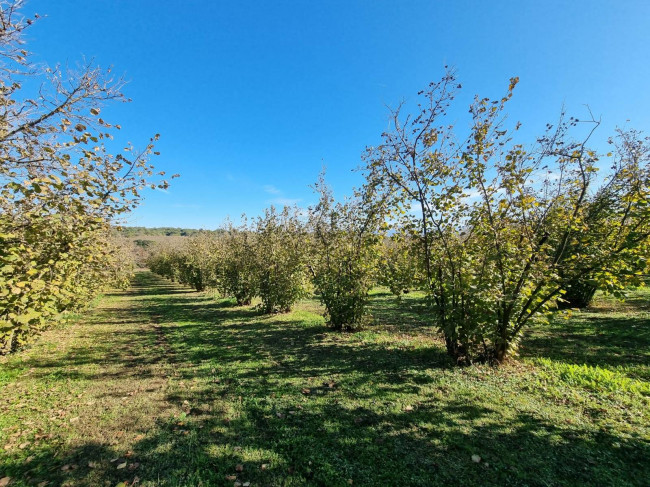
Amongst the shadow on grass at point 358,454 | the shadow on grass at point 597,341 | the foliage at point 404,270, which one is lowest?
the shadow on grass at point 358,454

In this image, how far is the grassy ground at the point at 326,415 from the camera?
3291mm

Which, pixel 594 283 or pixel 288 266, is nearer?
pixel 594 283

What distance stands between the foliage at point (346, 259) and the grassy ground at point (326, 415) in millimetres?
1455

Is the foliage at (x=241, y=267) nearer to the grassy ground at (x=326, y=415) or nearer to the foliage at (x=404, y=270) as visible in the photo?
the grassy ground at (x=326, y=415)

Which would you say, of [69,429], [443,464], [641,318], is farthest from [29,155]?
[641,318]

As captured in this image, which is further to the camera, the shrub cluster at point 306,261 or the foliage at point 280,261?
the foliage at point 280,261

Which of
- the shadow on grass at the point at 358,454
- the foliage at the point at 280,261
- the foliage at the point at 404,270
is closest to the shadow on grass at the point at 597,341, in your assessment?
the foliage at the point at 404,270

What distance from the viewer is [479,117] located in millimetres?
5555

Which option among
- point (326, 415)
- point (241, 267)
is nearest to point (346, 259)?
point (326, 415)

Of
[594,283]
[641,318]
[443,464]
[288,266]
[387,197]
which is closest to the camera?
[443,464]

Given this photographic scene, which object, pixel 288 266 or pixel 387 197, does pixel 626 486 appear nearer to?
pixel 387 197

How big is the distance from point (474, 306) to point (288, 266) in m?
8.32

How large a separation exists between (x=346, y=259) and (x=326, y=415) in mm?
5644

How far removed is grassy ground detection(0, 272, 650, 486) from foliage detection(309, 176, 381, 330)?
145cm
